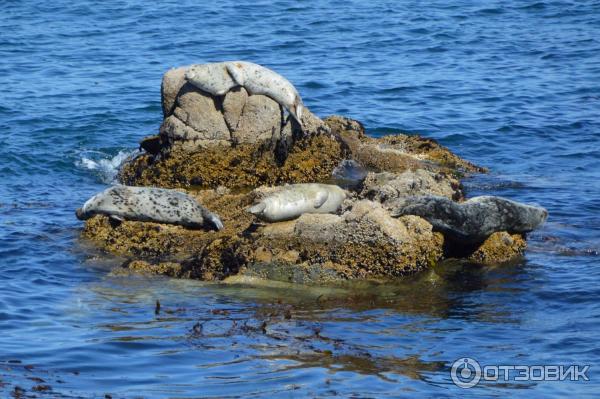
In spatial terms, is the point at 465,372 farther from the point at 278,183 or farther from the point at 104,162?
the point at 104,162

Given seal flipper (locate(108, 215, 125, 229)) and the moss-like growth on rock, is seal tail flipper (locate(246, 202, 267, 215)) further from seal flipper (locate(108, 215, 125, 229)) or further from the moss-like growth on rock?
the moss-like growth on rock

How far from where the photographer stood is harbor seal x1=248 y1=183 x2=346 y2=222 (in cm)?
1008

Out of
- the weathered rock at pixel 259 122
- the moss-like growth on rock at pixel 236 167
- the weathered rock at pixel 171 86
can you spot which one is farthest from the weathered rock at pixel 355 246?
the weathered rock at pixel 171 86

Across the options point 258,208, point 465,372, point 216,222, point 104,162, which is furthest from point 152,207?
point 465,372

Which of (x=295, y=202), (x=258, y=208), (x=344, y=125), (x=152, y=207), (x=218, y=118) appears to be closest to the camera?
(x=258, y=208)

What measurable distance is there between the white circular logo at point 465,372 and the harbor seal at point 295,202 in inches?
116

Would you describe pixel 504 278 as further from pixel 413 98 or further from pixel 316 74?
pixel 316 74

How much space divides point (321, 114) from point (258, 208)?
24.8 ft

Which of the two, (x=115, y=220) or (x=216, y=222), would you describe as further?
(x=115, y=220)

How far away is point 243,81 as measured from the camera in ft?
42.2

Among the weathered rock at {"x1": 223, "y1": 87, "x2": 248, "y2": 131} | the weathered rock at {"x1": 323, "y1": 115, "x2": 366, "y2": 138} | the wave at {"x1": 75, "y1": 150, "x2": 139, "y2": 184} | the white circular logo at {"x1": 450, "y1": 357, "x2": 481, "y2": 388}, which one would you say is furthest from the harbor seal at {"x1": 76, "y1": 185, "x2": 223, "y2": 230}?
the weathered rock at {"x1": 323, "y1": 115, "x2": 366, "y2": 138}

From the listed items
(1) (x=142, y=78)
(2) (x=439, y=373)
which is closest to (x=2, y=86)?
(1) (x=142, y=78)

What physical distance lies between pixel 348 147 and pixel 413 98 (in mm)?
5194

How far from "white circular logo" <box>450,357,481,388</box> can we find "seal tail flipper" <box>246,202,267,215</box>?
2908mm
